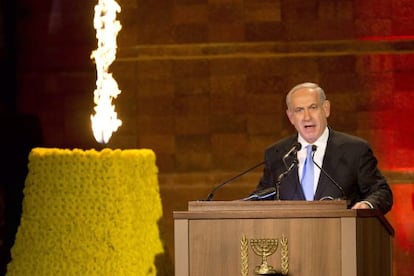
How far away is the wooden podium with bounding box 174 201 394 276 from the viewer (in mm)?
3883

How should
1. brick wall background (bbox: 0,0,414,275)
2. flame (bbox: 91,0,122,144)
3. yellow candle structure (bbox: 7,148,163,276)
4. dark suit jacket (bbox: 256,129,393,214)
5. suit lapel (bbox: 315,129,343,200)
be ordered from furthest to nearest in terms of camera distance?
brick wall background (bbox: 0,0,414,275)
flame (bbox: 91,0,122,144)
yellow candle structure (bbox: 7,148,163,276)
suit lapel (bbox: 315,129,343,200)
dark suit jacket (bbox: 256,129,393,214)

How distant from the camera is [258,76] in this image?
25.9 ft

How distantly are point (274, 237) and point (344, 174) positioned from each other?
106cm

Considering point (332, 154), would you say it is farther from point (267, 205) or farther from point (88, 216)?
point (88, 216)

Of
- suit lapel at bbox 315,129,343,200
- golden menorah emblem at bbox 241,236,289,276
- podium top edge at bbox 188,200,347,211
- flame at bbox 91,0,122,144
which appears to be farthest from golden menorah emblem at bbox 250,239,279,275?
flame at bbox 91,0,122,144

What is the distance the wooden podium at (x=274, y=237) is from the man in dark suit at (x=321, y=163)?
31.8 inches

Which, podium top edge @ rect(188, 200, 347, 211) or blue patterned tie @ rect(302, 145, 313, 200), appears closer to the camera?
podium top edge @ rect(188, 200, 347, 211)

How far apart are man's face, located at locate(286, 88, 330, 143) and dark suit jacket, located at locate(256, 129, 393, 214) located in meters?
0.09

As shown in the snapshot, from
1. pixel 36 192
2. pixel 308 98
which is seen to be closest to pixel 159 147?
pixel 36 192

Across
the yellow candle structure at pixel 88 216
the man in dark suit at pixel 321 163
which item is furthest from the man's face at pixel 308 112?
the yellow candle structure at pixel 88 216

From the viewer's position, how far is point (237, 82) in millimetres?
7906

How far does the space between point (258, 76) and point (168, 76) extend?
72cm

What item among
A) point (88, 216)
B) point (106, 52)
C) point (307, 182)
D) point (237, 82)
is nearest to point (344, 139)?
point (307, 182)

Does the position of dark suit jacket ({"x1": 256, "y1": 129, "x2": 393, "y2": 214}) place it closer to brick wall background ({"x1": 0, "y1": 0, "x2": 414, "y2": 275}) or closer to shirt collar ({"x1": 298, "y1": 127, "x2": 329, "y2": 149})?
shirt collar ({"x1": 298, "y1": 127, "x2": 329, "y2": 149})
